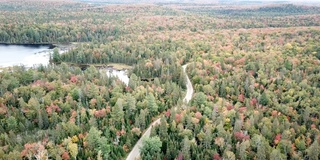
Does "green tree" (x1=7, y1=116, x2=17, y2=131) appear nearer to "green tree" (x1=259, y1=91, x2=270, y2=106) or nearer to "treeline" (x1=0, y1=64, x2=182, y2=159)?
"treeline" (x1=0, y1=64, x2=182, y2=159)

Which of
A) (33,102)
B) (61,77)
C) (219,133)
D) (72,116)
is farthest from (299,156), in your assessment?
(61,77)

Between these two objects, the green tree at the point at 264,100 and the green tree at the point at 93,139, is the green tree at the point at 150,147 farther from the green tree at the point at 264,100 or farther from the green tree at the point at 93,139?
the green tree at the point at 264,100

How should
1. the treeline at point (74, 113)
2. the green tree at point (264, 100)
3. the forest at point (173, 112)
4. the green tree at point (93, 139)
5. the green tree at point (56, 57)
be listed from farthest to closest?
1. the green tree at point (56, 57)
2. the green tree at point (264, 100)
3. the green tree at point (93, 139)
4. the forest at point (173, 112)
5. the treeline at point (74, 113)

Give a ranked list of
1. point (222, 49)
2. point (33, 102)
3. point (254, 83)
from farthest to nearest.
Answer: point (222, 49), point (254, 83), point (33, 102)

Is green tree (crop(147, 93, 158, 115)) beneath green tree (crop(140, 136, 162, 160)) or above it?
above

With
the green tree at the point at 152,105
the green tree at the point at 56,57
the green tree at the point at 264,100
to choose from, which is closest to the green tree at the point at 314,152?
the green tree at the point at 264,100

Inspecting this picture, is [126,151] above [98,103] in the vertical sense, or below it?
below

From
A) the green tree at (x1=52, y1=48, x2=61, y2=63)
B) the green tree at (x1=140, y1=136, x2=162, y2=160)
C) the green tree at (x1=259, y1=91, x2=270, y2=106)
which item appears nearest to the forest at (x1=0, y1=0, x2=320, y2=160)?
the green tree at (x1=140, y1=136, x2=162, y2=160)

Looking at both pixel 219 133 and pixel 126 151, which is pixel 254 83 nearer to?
pixel 219 133
